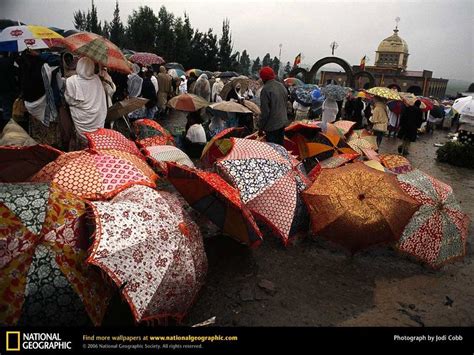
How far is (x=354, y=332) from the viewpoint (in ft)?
10.4

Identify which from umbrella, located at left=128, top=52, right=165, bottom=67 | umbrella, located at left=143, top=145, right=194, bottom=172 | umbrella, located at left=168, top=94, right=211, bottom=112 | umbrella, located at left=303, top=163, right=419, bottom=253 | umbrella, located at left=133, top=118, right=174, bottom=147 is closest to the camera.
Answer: umbrella, located at left=303, top=163, right=419, bottom=253

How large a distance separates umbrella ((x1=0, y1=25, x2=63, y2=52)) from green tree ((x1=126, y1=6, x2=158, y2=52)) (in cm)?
3816

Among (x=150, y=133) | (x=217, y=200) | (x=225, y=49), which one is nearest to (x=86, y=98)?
(x=150, y=133)

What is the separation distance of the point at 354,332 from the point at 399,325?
23.5 inches

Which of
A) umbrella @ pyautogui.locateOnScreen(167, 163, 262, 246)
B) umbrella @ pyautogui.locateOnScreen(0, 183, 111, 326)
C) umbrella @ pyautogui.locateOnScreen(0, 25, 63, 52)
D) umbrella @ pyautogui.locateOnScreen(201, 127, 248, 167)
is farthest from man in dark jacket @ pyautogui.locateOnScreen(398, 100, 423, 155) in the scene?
umbrella @ pyautogui.locateOnScreen(0, 183, 111, 326)

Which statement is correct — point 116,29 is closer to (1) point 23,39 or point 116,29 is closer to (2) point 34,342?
(1) point 23,39

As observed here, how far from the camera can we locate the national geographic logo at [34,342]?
2.36m

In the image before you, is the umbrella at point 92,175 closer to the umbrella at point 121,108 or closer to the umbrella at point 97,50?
the umbrella at point 97,50

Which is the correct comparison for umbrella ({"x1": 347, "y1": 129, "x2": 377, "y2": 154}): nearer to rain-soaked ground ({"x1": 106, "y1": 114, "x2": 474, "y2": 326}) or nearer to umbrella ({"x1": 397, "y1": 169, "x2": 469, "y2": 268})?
umbrella ({"x1": 397, "y1": 169, "x2": 469, "y2": 268})

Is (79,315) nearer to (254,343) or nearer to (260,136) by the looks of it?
(254,343)

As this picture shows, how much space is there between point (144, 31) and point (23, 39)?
3978cm

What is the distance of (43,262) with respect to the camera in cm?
240

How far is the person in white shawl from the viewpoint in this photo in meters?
5.35

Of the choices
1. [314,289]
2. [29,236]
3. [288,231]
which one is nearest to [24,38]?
[29,236]
